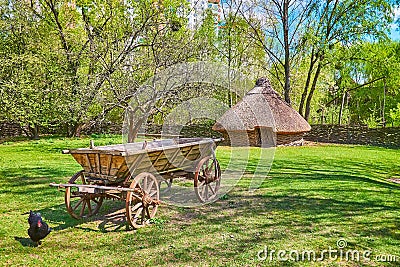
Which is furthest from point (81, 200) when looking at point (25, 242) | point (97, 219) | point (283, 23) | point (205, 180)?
point (283, 23)

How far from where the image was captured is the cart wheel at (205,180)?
6.05 m

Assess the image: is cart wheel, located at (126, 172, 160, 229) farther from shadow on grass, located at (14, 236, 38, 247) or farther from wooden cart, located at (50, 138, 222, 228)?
shadow on grass, located at (14, 236, 38, 247)

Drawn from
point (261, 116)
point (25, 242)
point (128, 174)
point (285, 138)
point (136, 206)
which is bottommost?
point (25, 242)

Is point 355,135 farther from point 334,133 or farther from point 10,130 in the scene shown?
point 10,130

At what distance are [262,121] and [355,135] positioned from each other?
6585mm

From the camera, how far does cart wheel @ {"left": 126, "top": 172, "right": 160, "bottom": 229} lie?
477 centimetres

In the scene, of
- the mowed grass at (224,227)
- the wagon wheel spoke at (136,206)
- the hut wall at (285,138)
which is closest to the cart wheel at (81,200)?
the mowed grass at (224,227)

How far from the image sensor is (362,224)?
5172mm

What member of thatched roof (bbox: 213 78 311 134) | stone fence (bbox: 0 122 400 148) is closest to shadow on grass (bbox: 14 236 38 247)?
thatched roof (bbox: 213 78 311 134)

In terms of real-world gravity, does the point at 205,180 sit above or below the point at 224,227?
above

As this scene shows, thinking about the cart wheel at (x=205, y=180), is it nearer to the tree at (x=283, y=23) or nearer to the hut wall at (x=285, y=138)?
the hut wall at (x=285, y=138)

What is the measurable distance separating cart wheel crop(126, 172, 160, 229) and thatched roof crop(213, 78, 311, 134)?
1109 cm

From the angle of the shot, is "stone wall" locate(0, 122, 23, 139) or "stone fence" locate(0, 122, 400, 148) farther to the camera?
"stone wall" locate(0, 122, 23, 139)

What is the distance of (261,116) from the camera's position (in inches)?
679
